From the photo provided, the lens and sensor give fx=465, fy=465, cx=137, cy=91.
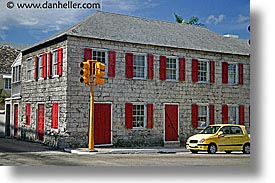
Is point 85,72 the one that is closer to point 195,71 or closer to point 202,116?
point 202,116

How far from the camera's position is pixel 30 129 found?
30.9 ft

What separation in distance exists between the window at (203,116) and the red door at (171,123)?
1.76ft

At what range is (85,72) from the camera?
8805 mm

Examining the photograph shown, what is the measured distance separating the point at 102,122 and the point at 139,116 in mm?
1136

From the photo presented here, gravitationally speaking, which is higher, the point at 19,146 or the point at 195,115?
the point at 195,115

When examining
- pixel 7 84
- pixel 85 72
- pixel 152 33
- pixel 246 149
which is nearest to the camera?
pixel 85 72

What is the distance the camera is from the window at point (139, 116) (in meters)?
10.4

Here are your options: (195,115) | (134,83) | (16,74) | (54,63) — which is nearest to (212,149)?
(195,115)

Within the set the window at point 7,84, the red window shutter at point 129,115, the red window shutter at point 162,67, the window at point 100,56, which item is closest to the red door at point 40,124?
the window at point 7,84

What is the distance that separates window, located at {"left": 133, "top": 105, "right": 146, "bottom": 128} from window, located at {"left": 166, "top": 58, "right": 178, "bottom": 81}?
3.07 feet

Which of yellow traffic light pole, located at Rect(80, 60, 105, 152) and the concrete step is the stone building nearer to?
the concrete step

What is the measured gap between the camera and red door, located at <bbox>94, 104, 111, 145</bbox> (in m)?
9.57

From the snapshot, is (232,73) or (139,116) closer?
(232,73)
